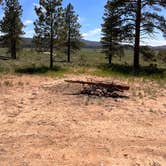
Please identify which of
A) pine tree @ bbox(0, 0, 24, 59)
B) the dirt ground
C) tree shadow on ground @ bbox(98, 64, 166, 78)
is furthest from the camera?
pine tree @ bbox(0, 0, 24, 59)

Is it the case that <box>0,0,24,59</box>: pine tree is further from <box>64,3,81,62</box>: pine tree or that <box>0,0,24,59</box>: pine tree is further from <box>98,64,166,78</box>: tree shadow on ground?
<box>98,64,166,78</box>: tree shadow on ground

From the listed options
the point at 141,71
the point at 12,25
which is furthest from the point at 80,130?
the point at 12,25

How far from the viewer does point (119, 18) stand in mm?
27359

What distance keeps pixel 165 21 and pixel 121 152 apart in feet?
67.5

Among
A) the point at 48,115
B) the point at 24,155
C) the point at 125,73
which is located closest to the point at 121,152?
the point at 24,155

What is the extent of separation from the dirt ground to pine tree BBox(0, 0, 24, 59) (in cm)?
3275

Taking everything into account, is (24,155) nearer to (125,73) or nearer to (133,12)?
(125,73)

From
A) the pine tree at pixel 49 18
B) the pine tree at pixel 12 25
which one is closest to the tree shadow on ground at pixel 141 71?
the pine tree at pixel 49 18

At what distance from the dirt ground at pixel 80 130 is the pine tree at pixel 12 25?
32754 millimetres

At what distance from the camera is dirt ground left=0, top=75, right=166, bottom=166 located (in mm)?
7137

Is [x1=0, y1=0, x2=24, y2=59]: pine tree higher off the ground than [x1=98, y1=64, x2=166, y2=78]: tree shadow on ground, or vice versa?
[x1=0, y1=0, x2=24, y2=59]: pine tree

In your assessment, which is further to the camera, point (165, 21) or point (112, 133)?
point (165, 21)

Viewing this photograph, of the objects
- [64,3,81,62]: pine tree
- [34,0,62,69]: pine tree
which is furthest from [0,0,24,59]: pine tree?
[34,0,62,69]: pine tree

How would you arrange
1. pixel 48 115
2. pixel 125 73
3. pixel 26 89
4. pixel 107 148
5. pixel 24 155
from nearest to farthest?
pixel 24 155 < pixel 107 148 < pixel 48 115 < pixel 26 89 < pixel 125 73
